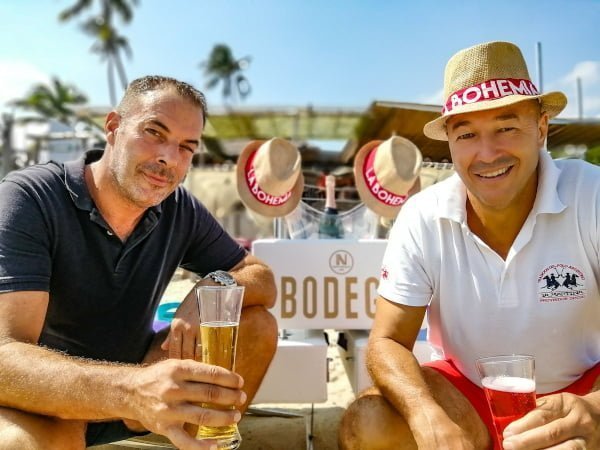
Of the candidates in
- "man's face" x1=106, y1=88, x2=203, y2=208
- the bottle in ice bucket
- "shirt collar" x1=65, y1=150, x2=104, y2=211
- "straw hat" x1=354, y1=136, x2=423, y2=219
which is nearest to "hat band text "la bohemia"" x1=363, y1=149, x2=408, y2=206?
"straw hat" x1=354, y1=136, x2=423, y2=219

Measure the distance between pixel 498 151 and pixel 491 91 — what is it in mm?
228

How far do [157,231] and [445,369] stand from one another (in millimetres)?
1375

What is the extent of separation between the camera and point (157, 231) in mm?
2283

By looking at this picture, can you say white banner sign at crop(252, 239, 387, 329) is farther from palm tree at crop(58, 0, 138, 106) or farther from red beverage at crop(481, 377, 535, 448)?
palm tree at crop(58, 0, 138, 106)

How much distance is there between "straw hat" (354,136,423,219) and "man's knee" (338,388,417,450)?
2.01 meters

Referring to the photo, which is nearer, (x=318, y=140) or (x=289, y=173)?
(x=289, y=173)

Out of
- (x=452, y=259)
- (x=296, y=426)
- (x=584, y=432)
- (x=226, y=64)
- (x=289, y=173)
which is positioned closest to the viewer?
(x=584, y=432)

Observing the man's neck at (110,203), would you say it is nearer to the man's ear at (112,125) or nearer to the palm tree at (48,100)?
the man's ear at (112,125)

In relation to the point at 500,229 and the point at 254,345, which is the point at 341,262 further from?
the point at 500,229

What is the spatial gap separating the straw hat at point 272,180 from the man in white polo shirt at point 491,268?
1677 millimetres

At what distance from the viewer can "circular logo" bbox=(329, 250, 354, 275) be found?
9.74ft

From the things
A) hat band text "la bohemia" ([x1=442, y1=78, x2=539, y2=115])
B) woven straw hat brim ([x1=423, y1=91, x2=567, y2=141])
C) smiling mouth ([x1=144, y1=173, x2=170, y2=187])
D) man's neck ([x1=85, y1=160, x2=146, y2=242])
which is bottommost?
man's neck ([x1=85, y1=160, x2=146, y2=242])

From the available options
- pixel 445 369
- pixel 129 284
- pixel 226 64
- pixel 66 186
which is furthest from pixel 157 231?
pixel 226 64

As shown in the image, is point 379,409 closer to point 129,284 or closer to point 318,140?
point 129,284
